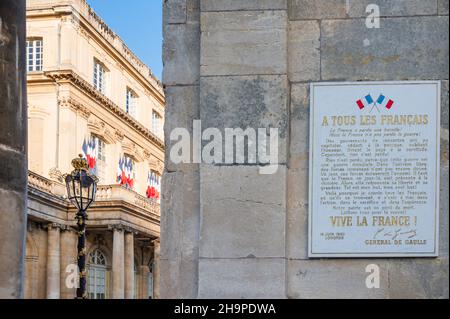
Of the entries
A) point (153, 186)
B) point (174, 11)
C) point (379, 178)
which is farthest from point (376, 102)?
point (153, 186)

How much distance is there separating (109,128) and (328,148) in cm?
4438

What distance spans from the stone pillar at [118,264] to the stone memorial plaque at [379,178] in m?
39.1

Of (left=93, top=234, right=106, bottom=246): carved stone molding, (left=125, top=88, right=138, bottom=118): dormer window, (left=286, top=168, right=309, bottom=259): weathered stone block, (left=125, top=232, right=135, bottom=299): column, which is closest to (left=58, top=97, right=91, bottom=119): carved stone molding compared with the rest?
(left=93, top=234, right=106, bottom=246): carved stone molding

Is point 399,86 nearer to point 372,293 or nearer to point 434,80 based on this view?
point 434,80

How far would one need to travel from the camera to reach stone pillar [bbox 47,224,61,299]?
40781 mm

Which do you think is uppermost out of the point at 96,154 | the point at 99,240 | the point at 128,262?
the point at 96,154

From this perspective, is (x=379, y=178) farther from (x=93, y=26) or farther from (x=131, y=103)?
(x=131, y=103)

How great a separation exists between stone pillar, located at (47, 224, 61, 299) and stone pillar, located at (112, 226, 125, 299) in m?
4.30

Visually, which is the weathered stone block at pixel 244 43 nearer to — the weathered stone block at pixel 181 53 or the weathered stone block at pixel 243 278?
the weathered stone block at pixel 181 53

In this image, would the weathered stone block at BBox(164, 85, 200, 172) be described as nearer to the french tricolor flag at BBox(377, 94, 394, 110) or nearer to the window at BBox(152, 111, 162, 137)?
the french tricolor flag at BBox(377, 94, 394, 110)

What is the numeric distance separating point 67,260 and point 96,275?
12.7 feet

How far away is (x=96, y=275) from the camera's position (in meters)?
45.4

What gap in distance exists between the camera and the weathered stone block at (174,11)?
688 centimetres

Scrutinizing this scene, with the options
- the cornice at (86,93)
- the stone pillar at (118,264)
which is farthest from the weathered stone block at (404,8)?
the stone pillar at (118,264)
